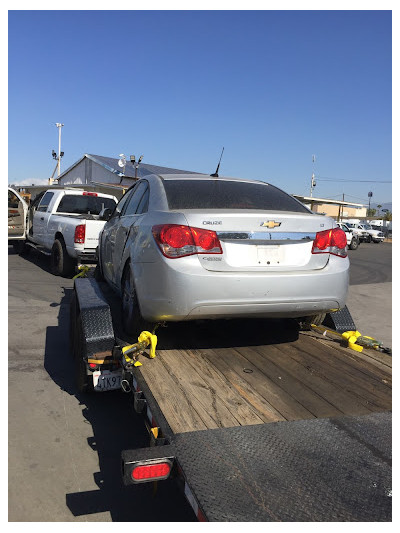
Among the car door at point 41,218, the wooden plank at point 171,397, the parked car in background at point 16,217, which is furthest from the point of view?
the parked car in background at point 16,217

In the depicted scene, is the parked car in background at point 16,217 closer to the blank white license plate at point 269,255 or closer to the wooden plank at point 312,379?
the wooden plank at point 312,379

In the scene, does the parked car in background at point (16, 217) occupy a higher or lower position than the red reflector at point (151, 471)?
higher

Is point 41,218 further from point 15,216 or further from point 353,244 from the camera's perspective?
point 353,244

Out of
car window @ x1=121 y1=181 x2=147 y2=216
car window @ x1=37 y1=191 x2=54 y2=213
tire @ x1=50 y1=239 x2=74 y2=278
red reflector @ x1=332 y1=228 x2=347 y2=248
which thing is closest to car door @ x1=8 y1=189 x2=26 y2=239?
car window @ x1=37 y1=191 x2=54 y2=213

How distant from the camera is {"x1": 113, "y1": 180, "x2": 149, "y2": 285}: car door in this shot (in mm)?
4344

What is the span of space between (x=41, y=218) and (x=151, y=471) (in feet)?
35.0

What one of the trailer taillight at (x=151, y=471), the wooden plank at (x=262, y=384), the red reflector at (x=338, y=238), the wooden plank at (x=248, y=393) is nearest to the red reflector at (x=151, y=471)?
the trailer taillight at (x=151, y=471)

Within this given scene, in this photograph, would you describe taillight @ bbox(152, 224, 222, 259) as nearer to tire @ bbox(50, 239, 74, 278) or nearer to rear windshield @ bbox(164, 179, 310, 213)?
rear windshield @ bbox(164, 179, 310, 213)

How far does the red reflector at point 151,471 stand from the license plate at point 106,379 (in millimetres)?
1691

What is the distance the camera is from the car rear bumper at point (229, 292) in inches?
125

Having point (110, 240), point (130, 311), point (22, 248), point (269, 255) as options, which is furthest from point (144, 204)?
point (22, 248)

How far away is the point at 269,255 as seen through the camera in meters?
3.33

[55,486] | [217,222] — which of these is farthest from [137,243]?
[55,486]

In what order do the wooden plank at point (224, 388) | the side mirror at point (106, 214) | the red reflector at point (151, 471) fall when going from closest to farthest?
1. the red reflector at point (151, 471)
2. the wooden plank at point (224, 388)
3. the side mirror at point (106, 214)
